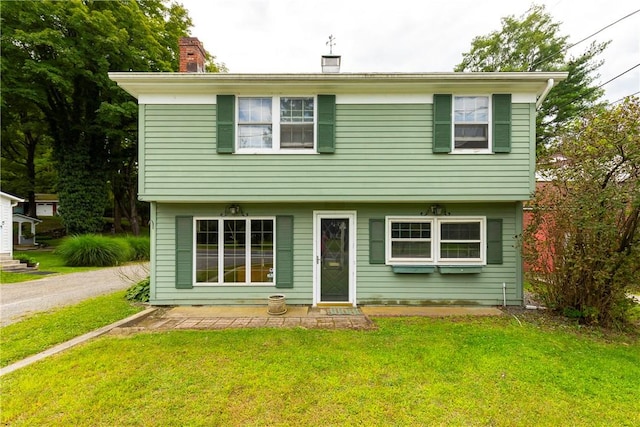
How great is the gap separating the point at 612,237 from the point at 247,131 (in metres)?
7.36

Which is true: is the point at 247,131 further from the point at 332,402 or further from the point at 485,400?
the point at 485,400

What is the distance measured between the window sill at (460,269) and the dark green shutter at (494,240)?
378 millimetres

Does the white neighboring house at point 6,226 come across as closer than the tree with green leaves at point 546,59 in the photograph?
Yes

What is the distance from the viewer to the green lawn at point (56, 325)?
4297 millimetres

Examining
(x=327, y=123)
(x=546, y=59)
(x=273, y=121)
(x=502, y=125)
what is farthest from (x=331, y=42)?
(x=546, y=59)

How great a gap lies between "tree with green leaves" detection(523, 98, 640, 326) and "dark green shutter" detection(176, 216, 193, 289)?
7.29 meters

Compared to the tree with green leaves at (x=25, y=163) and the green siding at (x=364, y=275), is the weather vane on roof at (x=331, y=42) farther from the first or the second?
the tree with green leaves at (x=25, y=163)

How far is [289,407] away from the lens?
2.93 metres

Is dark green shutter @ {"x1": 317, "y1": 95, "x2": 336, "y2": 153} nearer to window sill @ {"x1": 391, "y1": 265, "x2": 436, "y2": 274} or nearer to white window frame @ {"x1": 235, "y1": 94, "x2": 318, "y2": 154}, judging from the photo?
white window frame @ {"x1": 235, "y1": 94, "x2": 318, "y2": 154}

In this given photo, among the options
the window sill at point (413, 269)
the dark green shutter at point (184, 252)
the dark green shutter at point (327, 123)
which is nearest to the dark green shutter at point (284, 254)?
the dark green shutter at point (327, 123)

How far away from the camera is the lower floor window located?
6457 mm

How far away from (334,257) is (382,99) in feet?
12.3

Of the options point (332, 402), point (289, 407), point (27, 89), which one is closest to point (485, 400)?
point (332, 402)

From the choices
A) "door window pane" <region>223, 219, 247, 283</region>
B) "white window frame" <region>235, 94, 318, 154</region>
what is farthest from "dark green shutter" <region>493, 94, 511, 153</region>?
"door window pane" <region>223, 219, 247, 283</region>
